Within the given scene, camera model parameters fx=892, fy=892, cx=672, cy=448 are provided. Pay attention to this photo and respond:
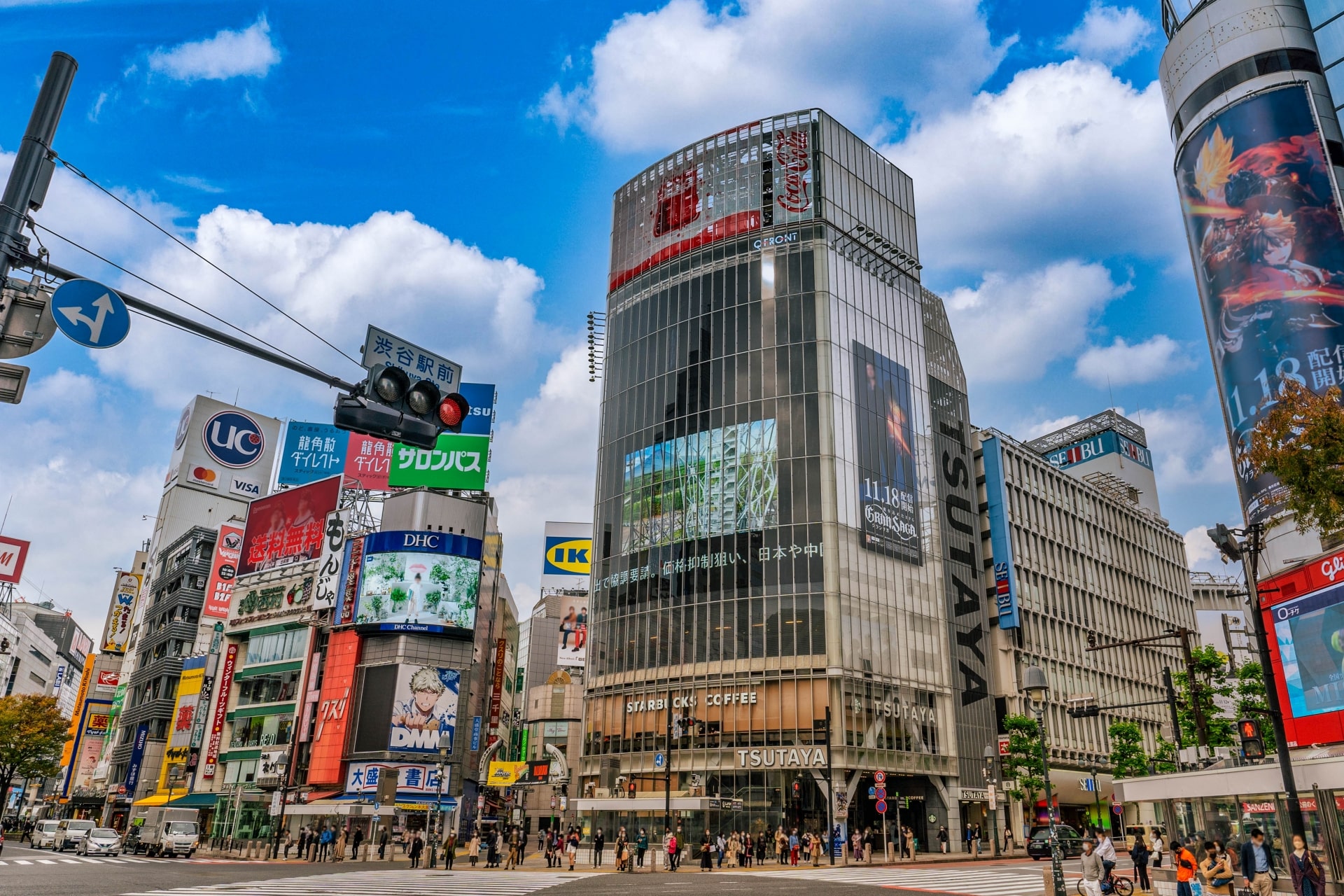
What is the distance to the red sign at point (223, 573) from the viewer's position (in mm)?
78500

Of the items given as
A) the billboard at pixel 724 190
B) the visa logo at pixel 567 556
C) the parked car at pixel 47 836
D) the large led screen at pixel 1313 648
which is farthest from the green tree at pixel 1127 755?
the parked car at pixel 47 836

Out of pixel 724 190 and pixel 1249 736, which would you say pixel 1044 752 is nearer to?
pixel 1249 736

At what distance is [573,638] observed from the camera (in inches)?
3674

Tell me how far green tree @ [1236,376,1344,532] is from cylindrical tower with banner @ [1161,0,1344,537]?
26.8m

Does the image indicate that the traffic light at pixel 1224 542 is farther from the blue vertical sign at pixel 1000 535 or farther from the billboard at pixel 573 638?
the billboard at pixel 573 638

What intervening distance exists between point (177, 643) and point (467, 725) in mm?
32730

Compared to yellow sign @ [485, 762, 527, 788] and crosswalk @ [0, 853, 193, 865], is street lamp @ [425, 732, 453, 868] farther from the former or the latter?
crosswalk @ [0, 853, 193, 865]

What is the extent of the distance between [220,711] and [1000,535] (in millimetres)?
64015

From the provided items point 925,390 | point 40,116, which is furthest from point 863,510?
point 40,116

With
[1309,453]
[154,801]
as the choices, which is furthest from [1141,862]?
[154,801]

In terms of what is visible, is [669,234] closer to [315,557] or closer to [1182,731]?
[315,557]

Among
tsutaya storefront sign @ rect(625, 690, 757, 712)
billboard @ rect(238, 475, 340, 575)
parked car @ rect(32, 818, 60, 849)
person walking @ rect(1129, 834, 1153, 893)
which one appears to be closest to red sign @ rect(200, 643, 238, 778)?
billboard @ rect(238, 475, 340, 575)

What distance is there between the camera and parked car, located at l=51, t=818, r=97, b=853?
48062mm

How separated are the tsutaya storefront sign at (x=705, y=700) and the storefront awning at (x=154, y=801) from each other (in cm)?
3932
